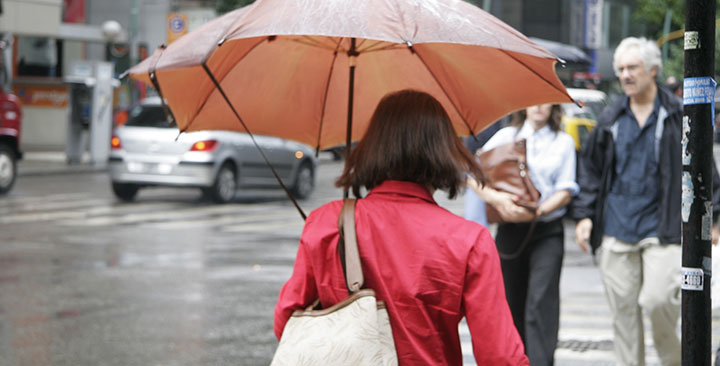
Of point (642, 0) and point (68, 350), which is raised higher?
point (642, 0)

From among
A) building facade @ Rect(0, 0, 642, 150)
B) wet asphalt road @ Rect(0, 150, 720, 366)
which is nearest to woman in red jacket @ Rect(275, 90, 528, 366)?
wet asphalt road @ Rect(0, 150, 720, 366)

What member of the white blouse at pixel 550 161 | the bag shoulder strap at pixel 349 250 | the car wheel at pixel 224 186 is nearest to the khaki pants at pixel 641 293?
the white blouse at pixel 550 161

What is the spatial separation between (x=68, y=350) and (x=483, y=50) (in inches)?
175

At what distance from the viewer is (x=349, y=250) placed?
270 cm

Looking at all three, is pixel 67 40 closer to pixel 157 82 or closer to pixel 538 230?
pixel 538 230

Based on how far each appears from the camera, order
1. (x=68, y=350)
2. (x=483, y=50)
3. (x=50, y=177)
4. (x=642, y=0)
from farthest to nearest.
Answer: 1. (x=642, y=0)
2. (x=50, y=177)
3. (x=68, y=350)
4. (x=483, y=50)

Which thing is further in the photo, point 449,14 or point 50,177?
point 50,177

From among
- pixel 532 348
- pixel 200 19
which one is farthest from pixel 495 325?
pixel 200 19

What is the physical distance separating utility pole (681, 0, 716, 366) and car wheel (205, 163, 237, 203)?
15.1m

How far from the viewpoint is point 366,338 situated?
8.38 ft

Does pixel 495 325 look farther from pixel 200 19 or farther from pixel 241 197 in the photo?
pixel 200 19

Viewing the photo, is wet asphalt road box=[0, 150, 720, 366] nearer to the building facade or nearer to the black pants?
the black pants

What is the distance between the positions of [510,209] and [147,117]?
13.1 metres

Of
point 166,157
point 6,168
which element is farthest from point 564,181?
point 6,168
